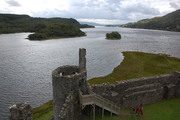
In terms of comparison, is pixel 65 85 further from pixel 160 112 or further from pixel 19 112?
pixel 160 112

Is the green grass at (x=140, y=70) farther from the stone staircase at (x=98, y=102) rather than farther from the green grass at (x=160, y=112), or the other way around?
the stone staircase at (x=98, y=102)

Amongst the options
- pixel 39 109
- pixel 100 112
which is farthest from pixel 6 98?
pixel 100 112

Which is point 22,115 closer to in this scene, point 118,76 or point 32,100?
point 32,100

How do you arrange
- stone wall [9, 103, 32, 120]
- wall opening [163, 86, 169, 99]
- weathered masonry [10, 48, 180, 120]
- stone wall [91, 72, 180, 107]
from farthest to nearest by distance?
wall opening [163, 86, 169, 99]
stone wall [91, 72, 180, 107]
weathered masonry [10, 48, 180, 120]
stone wall [9, 103, 32, 120]

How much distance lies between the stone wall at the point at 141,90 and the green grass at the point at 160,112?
36.4 inches

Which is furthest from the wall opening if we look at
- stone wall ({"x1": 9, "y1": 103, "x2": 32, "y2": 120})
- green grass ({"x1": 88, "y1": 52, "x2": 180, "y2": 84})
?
stone wall ({"x1": 9, "y1": 103, "x2": 32, "y2": 120})

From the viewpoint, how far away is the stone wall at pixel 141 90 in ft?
72.9

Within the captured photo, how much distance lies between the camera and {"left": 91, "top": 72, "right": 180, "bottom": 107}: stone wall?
2223 cm

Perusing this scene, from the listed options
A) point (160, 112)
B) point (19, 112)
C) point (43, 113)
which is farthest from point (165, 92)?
point (19, 112)

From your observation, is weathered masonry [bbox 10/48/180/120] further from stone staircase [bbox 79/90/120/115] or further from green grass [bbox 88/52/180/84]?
green grass [bbox 88/52/180/84]

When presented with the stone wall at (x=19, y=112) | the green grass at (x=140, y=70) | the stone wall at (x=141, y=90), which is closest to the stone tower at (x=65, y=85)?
the stone wall at (x=141, y=90)

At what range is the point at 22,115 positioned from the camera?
30.9 ft

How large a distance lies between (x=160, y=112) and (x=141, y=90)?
3.76 meters

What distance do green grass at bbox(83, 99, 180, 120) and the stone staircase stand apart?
40.3 inches
